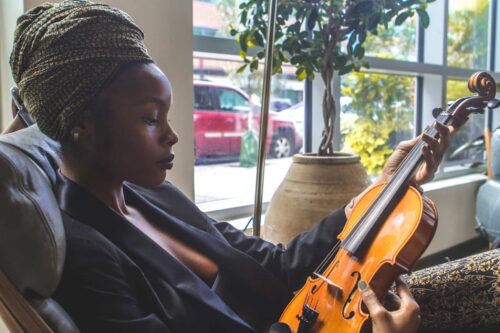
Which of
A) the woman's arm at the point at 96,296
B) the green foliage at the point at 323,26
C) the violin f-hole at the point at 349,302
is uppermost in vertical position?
the green foliage at the point at 323,26

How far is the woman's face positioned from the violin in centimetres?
40

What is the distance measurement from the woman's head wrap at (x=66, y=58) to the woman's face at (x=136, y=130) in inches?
1.3

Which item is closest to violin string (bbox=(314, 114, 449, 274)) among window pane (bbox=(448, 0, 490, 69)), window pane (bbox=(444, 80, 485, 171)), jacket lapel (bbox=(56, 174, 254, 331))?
jacket lapel (bbox=(56, 174, 254, 331))

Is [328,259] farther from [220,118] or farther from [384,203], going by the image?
[220,118]

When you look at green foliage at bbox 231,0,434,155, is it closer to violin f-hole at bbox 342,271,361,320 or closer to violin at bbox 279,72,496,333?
violin at bbox 279,72,496,333

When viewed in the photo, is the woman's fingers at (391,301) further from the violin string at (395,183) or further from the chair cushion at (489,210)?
the chair cushion at (489,210)

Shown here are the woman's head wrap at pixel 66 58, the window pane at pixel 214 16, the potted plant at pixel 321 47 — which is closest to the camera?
the woman's head wrap at pixel 66 58

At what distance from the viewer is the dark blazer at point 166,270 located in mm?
722

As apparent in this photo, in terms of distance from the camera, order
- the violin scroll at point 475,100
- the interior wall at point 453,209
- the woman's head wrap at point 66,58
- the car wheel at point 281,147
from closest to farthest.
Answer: the woman's head wrap at point 66,58
the violin scroll at point 475,100
the car wheel at point 281,147
the interior wall at point 453,209

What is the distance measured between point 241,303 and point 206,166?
1.18 m

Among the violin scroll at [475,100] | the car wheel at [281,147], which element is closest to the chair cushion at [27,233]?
the violin scroll at [475,100]

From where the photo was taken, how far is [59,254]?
68 cm

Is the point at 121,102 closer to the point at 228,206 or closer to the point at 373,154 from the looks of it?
the point at 228,206

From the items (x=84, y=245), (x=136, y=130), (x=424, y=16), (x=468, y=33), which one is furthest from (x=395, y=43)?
(x=84, y=245)
